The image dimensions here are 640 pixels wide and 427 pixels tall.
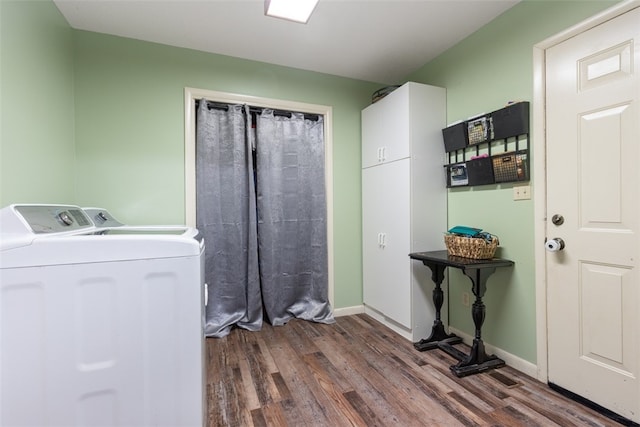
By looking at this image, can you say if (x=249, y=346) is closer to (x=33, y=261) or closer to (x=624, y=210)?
(x=33, y=261)

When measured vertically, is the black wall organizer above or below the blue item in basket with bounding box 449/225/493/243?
above

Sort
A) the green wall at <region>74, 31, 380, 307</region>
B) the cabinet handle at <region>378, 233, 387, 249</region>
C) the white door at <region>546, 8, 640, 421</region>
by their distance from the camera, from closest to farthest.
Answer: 1. the white door at <region>546, 8, 640, 421</region>
2. the green wall at <region>74, 31, 380, 307</region>
3. the cabinet handle at <region>378, 233, 387, 249</region>

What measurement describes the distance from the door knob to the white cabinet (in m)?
0.82

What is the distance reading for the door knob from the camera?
172 cm

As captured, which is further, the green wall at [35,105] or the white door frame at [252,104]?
the white door frame at [252,104]

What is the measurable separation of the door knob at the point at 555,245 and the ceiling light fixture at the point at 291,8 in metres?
1.96

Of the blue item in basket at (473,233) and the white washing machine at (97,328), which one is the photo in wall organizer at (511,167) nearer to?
the blue item in basket at (473,233)

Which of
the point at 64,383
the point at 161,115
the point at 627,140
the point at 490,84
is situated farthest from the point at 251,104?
the point at 627,140

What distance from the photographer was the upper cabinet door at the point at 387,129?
2426 millimetres

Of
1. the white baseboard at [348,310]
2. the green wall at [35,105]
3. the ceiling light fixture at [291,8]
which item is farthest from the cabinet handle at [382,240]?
the green wall at [35,105]

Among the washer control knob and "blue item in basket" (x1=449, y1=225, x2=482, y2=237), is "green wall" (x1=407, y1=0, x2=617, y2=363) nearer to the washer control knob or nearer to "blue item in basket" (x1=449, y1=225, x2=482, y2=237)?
"blue item in basket" (x1=449, y1=225, x2=482, y2=237)

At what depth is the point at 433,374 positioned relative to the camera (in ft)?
6.34

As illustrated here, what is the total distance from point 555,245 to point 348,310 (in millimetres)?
1869

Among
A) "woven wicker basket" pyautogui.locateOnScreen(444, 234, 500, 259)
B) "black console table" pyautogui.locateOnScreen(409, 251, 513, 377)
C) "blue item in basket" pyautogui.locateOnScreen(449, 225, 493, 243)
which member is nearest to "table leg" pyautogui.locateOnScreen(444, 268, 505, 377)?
"black console table" pyautogui.locateOnScreen(409, 251, 513, 377)
